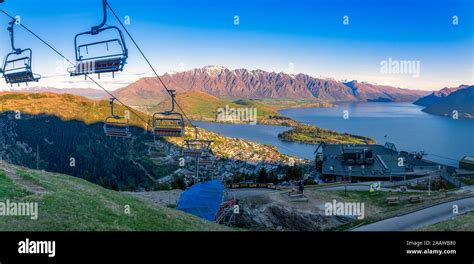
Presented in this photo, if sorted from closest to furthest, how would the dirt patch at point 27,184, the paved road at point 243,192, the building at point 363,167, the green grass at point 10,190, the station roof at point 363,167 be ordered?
the green grass at point 10,190 < the dirt patch at point 27,184 < the paved road at point 243,192 < the building at point 363,167 < the station roof at point 363,167

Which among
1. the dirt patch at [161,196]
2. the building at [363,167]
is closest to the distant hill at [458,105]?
the building at [363,167]

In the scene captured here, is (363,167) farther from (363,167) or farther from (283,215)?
(283,215)

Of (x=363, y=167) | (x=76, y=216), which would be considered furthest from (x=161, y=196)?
(x=363, y=167)

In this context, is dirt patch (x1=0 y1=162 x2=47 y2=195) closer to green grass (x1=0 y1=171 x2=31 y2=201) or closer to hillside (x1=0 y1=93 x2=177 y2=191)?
green grass (x1=0 y1=171 x2=31 y2=201)

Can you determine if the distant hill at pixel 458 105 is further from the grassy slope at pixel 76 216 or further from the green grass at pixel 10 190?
the green grass at pixel 10 190
